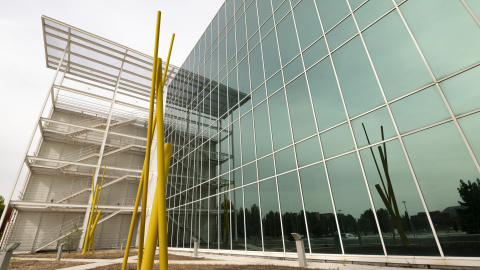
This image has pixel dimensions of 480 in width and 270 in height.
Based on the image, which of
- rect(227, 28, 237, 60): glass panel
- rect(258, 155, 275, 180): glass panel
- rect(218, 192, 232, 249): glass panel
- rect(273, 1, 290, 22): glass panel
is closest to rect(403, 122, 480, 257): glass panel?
rect(258, 155, 275, 180): glass panel

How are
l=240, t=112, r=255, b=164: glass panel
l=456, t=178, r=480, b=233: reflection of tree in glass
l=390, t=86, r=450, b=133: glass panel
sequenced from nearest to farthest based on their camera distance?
l=456, t=178, r=480, b=233: reflection of tree in glass → l=390, t=86, r=450, b=133: glass panel → l=240, t=112, r=255, b=164: glass panel

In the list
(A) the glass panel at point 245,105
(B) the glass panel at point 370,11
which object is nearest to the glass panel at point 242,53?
(A) the glass panel at point 245,105

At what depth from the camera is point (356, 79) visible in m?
8.84

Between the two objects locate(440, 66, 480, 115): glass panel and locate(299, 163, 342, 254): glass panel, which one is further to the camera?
locate(299, 163, 342, 254): glass panel

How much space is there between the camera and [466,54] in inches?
250

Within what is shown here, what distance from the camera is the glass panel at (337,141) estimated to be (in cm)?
872

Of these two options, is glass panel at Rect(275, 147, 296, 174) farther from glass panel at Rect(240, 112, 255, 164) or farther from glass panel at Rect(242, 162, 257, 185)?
A: glass panel at Rect(240, 112, 255, 164)

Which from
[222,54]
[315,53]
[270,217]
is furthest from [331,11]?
[222,54]

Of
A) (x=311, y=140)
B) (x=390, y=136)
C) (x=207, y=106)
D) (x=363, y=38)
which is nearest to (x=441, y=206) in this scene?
(x=390, y=136)

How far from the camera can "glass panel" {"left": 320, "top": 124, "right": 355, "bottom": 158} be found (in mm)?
8719

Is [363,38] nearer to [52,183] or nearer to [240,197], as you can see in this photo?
[240,197]

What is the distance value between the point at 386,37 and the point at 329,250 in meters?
7.97

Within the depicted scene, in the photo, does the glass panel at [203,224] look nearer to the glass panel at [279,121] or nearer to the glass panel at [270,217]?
the glass panel at [270,217]

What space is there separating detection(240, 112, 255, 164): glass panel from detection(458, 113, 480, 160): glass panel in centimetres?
903
